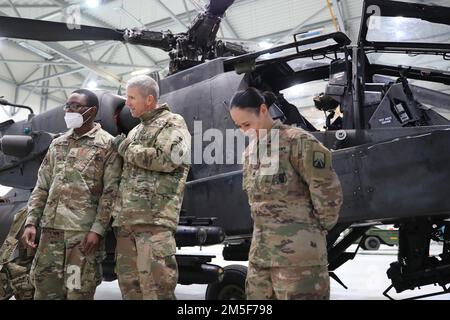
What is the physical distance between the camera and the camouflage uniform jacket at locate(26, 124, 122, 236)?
8.94ft

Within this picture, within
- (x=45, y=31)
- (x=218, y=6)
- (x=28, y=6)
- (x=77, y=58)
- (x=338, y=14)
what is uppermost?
(x=28, y=6)

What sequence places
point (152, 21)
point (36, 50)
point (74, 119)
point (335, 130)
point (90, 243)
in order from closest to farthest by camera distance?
point (90, 243) < point (74, 119) < point (335, 130) < point (152, 21) < point (36, 50)

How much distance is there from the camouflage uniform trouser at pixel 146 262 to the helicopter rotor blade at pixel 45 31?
272 centimetres

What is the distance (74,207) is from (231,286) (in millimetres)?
2341

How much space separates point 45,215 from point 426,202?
8.57 ft

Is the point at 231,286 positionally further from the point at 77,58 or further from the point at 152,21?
the point at 77,58

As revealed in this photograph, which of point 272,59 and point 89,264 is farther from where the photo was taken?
point 272,59

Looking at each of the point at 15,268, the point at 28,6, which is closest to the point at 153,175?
the point at 15,268

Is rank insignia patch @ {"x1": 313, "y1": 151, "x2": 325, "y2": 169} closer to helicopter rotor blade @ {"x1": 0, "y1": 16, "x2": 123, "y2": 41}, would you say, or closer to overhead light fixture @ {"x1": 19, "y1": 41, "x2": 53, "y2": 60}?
helicopter rotor blade @ {"x1": 0, "y1": 16, "x2": 123, "y2": 41}

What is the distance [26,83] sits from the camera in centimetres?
1794

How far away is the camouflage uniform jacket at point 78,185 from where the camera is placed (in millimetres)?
2725

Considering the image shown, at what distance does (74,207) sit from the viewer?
9.05 ft
